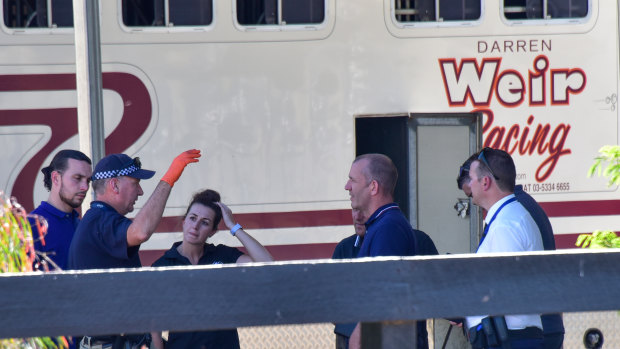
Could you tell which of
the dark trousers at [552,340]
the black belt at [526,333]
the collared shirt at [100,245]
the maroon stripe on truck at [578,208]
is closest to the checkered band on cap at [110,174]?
the collared shirt at [100,245]

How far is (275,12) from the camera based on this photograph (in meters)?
6.12

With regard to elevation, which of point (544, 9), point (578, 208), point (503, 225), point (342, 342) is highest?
point (544, 9)

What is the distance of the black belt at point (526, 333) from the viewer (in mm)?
3523

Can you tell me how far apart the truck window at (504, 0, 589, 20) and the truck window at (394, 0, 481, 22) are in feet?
0.92

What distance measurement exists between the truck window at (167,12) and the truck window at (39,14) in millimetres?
433

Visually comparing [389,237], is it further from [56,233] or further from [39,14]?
[39,14]

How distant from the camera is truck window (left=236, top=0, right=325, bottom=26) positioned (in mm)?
6086

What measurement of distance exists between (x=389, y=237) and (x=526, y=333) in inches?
28.2

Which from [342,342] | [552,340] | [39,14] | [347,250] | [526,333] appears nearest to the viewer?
[526,333]

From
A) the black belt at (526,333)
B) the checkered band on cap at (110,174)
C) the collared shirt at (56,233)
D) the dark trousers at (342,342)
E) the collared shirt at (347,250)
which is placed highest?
the checkered band on cap at (110,174)

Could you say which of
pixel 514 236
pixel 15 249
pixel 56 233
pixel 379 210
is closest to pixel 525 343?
pixel 514 236

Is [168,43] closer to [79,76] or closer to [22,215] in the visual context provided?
[79,76]

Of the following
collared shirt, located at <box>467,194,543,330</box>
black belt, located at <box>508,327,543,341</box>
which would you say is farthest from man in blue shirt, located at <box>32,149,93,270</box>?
black belt, located at <box>508,327,543,341</box>

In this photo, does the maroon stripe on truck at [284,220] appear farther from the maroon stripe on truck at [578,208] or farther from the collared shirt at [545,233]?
the collared shirt at [545,233]
